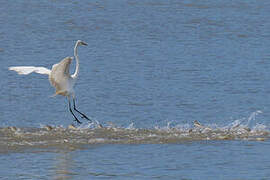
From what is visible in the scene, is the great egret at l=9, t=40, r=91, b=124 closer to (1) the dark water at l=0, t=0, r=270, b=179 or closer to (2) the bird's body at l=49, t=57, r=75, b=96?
(2) the bird's body at l=49, t=57, r=75, b=96

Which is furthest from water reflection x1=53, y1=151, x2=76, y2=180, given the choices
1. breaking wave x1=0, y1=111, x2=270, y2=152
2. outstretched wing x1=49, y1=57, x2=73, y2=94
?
outstretched wing x1=49, y1=57, x2=73, y2=94

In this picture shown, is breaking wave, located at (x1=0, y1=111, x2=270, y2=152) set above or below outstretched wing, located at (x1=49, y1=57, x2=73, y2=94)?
below

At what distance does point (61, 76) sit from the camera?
A: 12.7 m

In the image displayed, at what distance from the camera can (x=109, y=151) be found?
37.0 feet

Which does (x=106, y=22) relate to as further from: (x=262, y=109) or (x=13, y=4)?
(x=262, y=109)

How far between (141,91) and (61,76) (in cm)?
346

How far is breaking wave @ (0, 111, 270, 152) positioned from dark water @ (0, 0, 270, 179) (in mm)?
17

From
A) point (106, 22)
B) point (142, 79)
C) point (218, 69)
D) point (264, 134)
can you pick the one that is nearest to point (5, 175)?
point (264, 134)

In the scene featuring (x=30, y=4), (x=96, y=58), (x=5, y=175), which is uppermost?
(x=30, y=4)

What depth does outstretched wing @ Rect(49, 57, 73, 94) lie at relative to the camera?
12.3 metres

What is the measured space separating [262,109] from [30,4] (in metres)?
13.8

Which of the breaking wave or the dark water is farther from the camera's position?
the breaking wave

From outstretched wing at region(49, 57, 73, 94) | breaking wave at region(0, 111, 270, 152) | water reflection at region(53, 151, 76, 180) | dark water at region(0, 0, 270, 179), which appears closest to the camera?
water reflection at region(53, 151, 76, 180)

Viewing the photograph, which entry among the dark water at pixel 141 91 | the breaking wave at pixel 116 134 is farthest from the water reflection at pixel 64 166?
the breaking wave at pixel 116 134
